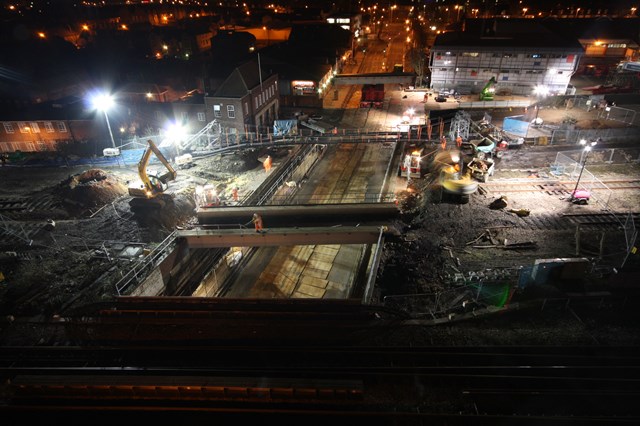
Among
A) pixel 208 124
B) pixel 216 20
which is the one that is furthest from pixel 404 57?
pixel 216 20

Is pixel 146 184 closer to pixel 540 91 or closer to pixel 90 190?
pixel 90 190

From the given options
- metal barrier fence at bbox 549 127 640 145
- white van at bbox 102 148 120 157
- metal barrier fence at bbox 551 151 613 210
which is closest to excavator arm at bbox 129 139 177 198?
white van at bbox 102 148 120 157

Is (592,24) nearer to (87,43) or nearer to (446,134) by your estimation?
(446,134)

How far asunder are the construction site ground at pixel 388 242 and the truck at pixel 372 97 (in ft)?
59.1

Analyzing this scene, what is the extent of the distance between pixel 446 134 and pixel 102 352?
29.2m

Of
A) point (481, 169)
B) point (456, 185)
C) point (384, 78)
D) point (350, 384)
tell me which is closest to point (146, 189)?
point (350, 384)

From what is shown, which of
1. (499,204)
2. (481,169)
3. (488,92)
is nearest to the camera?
(499,204)

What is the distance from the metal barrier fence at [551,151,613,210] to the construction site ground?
57 cm

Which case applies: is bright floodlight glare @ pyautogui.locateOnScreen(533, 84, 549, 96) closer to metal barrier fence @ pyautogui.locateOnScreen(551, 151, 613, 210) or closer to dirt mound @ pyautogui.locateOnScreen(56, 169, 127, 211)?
metal barrier fence @ pyautogui.locateOnScreen(551, 151, 613, 210)

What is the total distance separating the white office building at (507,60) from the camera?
132 ft

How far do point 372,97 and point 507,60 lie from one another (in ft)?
51.0

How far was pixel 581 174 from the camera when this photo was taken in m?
23.7

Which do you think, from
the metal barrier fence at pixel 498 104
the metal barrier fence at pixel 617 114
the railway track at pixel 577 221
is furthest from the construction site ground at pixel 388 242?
the metal barrier fence at pixel 498 104

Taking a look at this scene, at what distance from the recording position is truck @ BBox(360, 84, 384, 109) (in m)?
42.4
